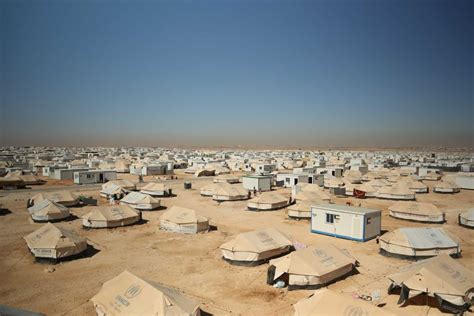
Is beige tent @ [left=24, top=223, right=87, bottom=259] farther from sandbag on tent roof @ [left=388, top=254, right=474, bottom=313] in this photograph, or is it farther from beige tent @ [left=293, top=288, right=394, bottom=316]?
sandbag on tent roof @ [left=388, top=254, right=474, bottom=313]

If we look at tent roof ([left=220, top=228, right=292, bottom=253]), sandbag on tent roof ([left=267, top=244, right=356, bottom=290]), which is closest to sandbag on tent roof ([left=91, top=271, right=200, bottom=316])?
sandbag on tent roof ([left=267, top=244, right=356, bottom=290])

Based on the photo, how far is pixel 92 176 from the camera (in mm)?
62406

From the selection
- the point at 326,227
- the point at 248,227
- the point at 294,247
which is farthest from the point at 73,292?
the point at 326,227

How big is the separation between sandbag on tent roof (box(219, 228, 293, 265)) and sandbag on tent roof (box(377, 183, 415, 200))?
3087 cm

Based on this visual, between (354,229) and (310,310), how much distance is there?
15892mm

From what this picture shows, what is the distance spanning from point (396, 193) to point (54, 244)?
42.7m

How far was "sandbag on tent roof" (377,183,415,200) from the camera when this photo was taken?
47.4m

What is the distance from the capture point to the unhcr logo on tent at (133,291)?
1398cm

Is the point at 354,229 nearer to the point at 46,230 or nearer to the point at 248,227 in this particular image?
the point at 248,227

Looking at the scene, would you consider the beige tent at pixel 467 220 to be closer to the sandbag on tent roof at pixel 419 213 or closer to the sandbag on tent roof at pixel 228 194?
the sandbag on tent roof at pixel 419 213

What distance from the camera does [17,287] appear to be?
1781cm

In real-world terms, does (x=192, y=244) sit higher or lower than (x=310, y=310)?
lower

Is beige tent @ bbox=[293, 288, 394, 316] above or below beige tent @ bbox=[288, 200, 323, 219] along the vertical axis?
above

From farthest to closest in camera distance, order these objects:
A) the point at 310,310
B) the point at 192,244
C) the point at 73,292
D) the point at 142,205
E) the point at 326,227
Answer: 1. the point at 142,205
2. the point at 326,227
3. the point at 192,244
4. the point at 73,292
5. the point at 310,310
